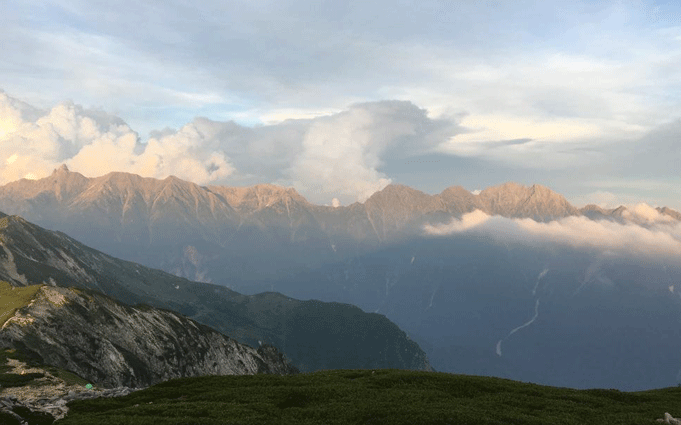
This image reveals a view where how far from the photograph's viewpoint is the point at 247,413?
1796 inches

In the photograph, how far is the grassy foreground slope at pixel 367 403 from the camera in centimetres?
4484

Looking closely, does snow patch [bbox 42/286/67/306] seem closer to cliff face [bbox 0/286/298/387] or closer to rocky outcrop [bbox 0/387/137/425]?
cliff face [bbox 0/286/298/387]

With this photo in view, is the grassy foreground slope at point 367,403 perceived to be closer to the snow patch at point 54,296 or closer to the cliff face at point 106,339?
the cliff face at point 106,339

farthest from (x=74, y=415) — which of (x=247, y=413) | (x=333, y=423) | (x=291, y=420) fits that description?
(x=333, y=423)

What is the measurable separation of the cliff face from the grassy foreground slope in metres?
72.6

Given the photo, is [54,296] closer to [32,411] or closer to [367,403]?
[32,411]

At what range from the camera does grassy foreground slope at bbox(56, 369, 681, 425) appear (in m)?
44.8

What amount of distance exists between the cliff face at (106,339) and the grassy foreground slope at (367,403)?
7264 cm

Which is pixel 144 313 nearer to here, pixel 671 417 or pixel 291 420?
pixel 291 420

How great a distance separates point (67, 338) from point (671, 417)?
12752 cm

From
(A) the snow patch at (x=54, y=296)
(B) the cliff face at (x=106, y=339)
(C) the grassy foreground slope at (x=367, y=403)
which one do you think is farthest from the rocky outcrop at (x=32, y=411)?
(A) the snow patch at (x=54, y=296)

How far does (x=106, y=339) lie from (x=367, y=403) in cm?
11871

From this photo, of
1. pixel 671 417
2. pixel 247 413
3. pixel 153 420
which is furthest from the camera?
pixel 671 417

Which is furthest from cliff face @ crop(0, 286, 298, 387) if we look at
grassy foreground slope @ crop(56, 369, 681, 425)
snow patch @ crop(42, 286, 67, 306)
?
grassy foreground slope @ crop(56, 369, 681, 425)
